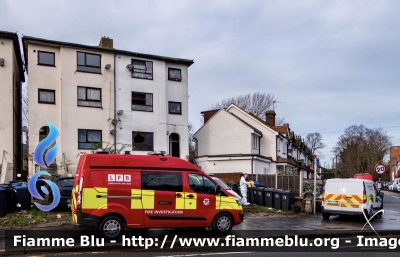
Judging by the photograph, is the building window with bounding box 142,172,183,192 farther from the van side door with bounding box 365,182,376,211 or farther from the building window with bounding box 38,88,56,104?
the building window with bounding box 38,88,56,104

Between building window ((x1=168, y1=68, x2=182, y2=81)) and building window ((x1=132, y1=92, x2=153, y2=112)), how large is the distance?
238 cm

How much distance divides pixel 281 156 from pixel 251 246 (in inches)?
1205

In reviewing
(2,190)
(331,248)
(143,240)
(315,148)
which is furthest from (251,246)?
(315,148)

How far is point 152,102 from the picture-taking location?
28.5 metres

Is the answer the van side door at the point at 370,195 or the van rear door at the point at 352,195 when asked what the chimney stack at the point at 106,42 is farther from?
the van side door at the point at 370,195

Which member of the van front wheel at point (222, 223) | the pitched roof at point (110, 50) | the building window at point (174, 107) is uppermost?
the pitched roof at point (110, 50)

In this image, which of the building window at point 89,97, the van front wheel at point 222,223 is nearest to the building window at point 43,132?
the building window at point 89,97

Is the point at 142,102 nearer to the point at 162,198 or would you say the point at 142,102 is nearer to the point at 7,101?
the point at 7,101

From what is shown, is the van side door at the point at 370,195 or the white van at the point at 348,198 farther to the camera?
the van side door at the point at 370,195

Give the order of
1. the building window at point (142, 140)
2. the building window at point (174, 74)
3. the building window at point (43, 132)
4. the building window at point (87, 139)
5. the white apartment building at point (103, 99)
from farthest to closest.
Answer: the building window at point (174, 74)
the building window at point (142, 140)
the building window at point (87, 139)
the white apartment building at point (103, 99)
the building window at point (43, 132)

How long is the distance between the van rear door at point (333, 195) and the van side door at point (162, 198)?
7537 mm

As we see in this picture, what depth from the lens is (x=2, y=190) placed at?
44.2 feet

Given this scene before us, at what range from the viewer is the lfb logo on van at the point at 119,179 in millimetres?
10078

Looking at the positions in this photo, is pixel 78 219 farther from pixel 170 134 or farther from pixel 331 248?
pixel 170 134
